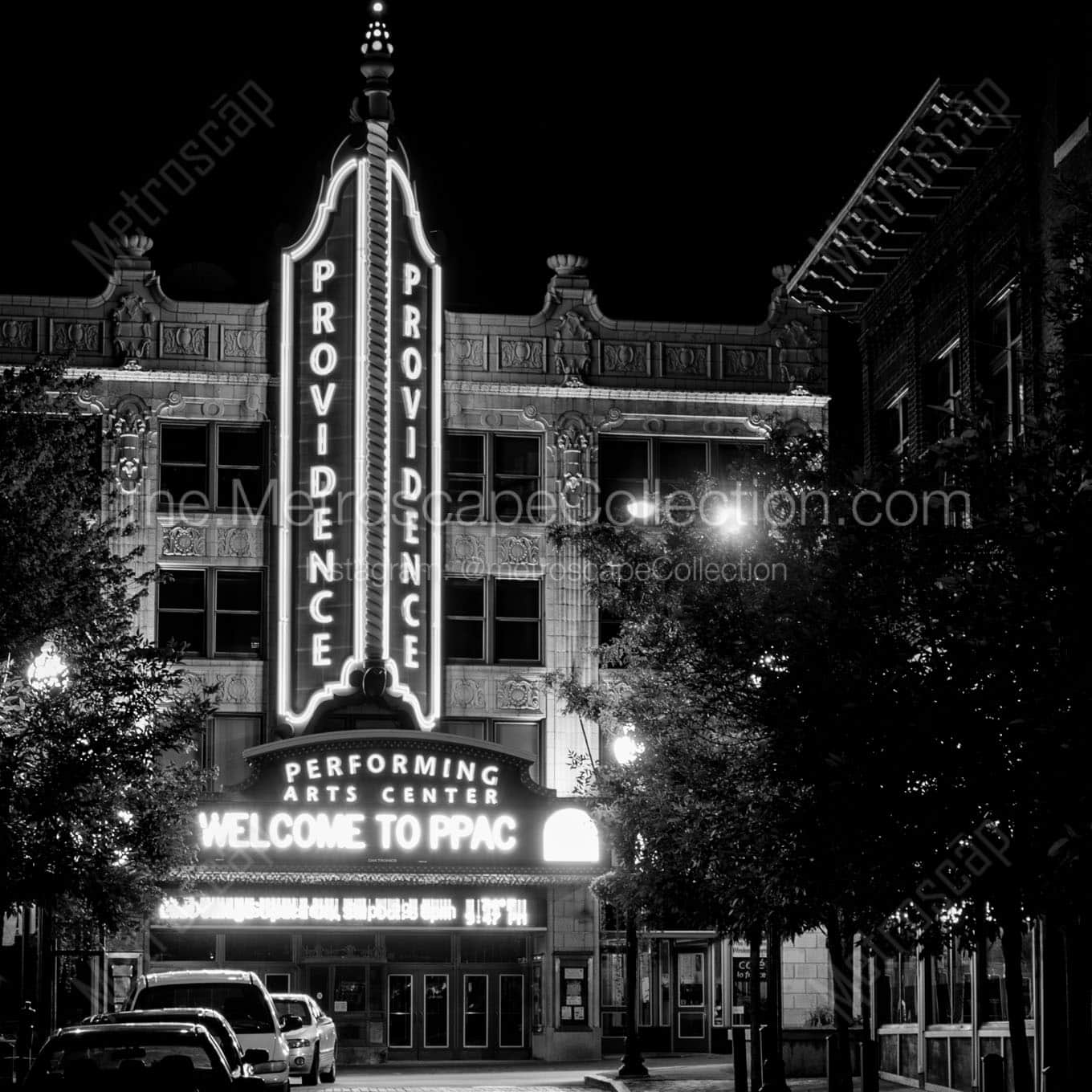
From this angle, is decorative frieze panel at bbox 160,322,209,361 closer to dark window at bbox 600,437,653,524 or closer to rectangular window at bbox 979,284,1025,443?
dark window at bbox 600,437,653,524

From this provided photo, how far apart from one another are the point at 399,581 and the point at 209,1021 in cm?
2467

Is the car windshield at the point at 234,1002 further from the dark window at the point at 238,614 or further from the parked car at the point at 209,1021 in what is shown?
the dark window at the point at 238,614

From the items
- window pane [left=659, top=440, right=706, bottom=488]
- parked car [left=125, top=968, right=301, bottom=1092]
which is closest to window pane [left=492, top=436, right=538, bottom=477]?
window pane [left=659, top=440, right=706, bottom=488]

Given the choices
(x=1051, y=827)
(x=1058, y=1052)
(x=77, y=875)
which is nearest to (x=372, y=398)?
(x=77, y=875)

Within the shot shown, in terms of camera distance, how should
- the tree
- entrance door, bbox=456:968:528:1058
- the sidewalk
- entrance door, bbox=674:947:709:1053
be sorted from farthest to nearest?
entrance door, bbox=674:947:709:1053, entrance door, bbox=456:968:528:1058, the sidewalk, the tree

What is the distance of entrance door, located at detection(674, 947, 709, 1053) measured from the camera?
44844 millimetres

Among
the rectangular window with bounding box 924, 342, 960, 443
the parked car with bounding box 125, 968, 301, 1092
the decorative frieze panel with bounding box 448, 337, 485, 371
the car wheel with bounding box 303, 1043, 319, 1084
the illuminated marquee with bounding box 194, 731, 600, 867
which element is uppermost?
the decorative frieze panel with bounding box 448, 337, 485, 371

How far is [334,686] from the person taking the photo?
4350 cm

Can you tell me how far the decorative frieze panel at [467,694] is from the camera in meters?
45.7

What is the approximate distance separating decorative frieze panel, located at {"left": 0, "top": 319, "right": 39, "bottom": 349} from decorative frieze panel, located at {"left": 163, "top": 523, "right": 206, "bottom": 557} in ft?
17.5

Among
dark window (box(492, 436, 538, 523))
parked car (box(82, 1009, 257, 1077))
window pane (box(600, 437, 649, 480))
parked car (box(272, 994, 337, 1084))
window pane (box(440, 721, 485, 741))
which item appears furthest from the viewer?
window pane (box(600, 437, 649, 480))

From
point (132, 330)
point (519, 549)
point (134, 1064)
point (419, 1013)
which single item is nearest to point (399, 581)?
point (519, 549)

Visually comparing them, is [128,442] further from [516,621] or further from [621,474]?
[621,474]

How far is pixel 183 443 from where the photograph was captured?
4609 cm
